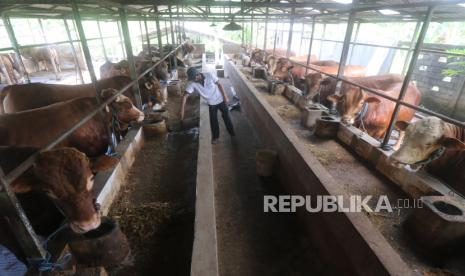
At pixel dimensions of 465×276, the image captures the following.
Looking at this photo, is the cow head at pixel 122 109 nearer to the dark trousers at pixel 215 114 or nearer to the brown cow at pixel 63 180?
the dark trousers at pixel 215 114

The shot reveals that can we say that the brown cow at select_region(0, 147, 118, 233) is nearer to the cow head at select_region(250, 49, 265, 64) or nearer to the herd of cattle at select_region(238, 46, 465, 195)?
the herd of cattle at select_region(238, 46, 465, 195)

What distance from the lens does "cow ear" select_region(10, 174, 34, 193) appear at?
6.45 ft

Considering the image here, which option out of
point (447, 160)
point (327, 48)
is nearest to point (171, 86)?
point (447, 160)

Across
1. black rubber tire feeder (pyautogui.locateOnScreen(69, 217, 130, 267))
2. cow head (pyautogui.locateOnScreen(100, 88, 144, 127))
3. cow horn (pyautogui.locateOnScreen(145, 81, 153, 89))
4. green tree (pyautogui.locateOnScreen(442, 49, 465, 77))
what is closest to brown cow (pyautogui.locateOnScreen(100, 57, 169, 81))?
cow horn (pyautogui.locateOnScreen(145, 81, 153, 89))

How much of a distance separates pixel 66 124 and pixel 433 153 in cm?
519

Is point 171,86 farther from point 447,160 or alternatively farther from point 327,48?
point 327,48

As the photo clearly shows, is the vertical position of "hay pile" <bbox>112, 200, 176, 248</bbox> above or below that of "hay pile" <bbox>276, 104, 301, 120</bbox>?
below

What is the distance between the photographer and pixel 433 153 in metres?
3.40

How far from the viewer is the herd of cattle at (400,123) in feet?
11.1

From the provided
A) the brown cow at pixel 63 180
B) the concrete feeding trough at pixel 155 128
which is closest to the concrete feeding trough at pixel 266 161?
the concrete feeding trough at pixel 155 128

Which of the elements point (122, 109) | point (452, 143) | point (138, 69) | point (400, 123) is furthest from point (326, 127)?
point (138, 69)

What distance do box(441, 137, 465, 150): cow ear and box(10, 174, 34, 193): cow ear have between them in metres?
4.58

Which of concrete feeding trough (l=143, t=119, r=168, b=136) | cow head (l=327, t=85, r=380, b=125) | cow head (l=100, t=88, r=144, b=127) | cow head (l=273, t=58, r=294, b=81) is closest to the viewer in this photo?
cow head (l=100, t=88, r=144, b=127)

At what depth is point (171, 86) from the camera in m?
9.14
